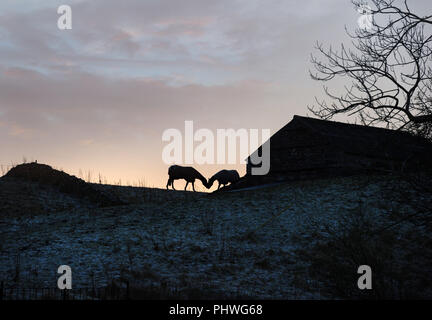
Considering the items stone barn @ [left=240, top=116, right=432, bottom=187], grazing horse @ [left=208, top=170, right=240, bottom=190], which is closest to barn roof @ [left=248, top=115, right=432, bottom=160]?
stone barn @ [left=240, top=116, right=432, bottom=187]

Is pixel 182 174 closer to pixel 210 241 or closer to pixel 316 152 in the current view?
pixel 316 152

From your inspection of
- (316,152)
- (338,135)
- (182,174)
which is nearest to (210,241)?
(316,152)

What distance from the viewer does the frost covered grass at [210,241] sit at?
16.6 metres

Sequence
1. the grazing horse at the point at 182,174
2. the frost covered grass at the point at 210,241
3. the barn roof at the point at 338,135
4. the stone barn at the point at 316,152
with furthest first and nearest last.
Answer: the grazing horse at the point at 182,174 → the barn roof at the point at 338,135 → the stone barn at the point at 316,152 → the frost covered grass at the point at 210,241

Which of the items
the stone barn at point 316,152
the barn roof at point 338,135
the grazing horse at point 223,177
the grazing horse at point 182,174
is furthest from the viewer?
the grazing horse at point 223,177

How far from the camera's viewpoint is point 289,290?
1655cm

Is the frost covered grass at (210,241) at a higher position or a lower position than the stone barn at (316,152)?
lower

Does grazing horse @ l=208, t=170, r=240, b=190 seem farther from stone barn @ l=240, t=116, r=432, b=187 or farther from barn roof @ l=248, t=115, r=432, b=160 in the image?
barn roof @ l=248, t=115, r=432, b=160

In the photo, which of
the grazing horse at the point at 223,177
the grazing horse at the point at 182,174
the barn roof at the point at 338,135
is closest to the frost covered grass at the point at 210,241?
the barn roof at the point at 338,135

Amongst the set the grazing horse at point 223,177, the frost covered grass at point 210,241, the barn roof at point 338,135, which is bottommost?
the frost covered grass at point 210,241

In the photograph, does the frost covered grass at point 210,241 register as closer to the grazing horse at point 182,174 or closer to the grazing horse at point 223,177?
the grazing horse at point 182,174
